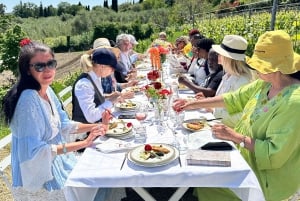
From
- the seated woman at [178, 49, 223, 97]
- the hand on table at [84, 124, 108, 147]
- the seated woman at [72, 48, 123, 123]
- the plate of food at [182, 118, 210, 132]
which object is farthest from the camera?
the seated woman at [178, 49, 223, 97]

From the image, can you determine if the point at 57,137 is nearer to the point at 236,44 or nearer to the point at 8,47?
the point at 236,44

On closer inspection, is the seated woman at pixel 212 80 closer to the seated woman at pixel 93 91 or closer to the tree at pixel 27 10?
the seated woman at pixel 93 91

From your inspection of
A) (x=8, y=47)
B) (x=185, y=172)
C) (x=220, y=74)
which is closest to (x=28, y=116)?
(x=185, y=172)

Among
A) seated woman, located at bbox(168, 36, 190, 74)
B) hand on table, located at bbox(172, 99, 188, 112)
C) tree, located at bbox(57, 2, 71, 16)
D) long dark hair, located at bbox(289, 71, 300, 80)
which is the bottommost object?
seated woman, located at bbox(168, 36, 190, 74)

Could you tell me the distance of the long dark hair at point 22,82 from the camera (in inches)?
81.9

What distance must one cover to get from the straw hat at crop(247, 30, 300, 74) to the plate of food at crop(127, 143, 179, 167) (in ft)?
2.58

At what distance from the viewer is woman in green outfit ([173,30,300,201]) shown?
2033 millimetres

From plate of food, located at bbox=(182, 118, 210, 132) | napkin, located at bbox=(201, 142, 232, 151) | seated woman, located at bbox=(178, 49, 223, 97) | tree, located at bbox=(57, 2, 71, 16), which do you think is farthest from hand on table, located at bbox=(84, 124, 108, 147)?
tree, located at bbox=(57, 2, 71, 16)

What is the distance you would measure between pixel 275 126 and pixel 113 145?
1039mm

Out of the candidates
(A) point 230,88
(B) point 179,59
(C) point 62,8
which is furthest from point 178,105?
(C) point 62,8

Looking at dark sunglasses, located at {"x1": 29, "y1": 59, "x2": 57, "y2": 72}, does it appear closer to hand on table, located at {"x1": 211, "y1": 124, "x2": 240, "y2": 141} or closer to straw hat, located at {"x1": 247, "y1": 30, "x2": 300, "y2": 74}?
hand on table, located at {"x1": 211, "y1": 124, "x2": 240, "y2": 141}

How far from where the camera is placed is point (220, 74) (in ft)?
12.8

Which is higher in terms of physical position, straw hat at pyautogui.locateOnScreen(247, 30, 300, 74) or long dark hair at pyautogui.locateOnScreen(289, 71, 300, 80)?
straw hat at pyautogui.locateOnScreen(247, 30, 300, 74)

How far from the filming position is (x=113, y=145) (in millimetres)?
2242
